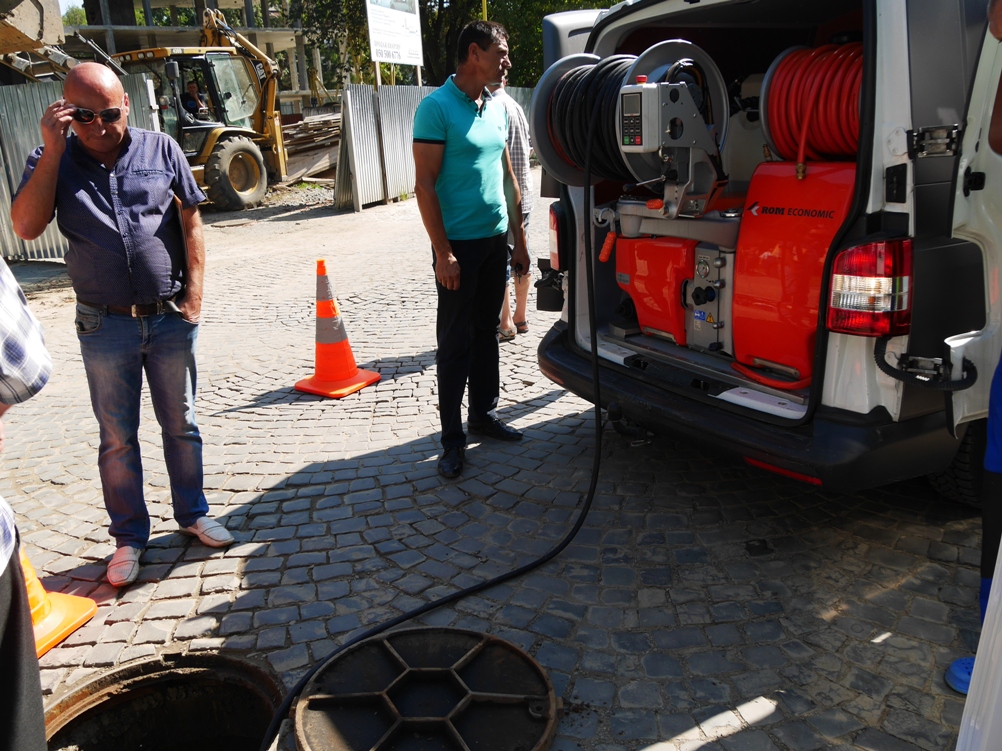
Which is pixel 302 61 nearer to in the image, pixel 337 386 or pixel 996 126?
pixel 337 386

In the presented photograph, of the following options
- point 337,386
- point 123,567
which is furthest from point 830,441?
point 337,386

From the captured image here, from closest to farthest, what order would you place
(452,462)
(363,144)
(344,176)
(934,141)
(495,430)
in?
(934,141) → (452,462) → (495,430) → (363,144) → (344,176)

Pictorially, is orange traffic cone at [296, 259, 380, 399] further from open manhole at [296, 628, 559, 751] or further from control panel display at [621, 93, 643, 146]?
open manhole at [296, 628, 559, 751]

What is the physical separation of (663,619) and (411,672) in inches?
38.9

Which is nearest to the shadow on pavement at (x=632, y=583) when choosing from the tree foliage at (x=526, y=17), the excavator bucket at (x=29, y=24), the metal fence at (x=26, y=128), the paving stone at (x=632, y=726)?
the paving stone at (x=632, y=726)

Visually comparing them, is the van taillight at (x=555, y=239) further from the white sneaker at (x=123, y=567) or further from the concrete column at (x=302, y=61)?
the concrete column at (x=302, y=61)

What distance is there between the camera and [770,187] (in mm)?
3402

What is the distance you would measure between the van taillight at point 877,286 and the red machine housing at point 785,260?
7.2 inches

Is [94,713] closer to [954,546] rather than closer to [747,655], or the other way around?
[747,655]

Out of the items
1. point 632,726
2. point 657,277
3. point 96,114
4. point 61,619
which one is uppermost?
point 96,114

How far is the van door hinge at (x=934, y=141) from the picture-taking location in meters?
2.65

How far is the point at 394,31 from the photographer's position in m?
16.2

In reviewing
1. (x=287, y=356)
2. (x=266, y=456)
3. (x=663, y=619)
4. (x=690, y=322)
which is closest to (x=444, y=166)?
(x=690, y=322)

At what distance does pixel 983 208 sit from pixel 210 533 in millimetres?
3440
